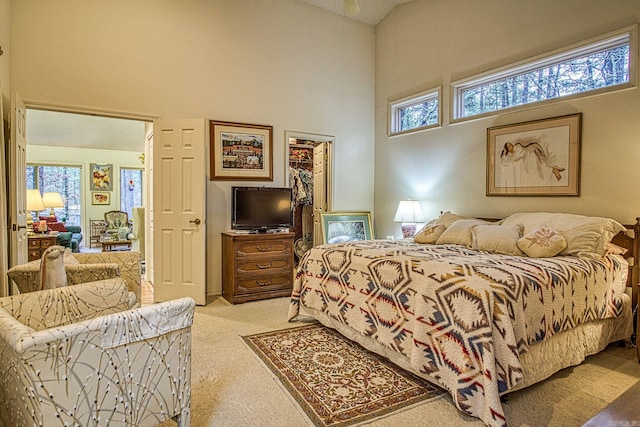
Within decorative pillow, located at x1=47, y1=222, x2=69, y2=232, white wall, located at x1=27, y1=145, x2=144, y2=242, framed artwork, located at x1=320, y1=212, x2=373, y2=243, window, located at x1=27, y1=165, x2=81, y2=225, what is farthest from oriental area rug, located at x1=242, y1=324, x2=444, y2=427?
window, located at x1=27, y1=165, x2=81, y2=225

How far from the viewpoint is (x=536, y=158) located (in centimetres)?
369

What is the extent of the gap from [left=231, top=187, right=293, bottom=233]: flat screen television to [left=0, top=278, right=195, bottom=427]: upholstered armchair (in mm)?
2645

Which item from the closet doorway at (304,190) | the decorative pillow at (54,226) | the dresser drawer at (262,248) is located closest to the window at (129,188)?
the decorative pillow at (54,226)

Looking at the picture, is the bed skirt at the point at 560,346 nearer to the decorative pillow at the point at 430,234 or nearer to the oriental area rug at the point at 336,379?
the oriental area rug at the point at 336,379

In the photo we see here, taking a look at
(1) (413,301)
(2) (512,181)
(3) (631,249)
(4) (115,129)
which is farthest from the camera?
(4) (115,129)

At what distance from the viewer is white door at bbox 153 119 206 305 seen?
4.11 metres

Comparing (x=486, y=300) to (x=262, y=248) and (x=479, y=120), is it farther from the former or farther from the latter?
(x=479, y=120)

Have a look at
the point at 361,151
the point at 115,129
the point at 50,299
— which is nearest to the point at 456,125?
the point at 361,151

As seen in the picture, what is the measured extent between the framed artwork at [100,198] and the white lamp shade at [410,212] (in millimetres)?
8254

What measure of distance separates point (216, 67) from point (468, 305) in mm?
4034

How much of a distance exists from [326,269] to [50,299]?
1991 millimetres

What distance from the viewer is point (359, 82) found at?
5621 millimetres

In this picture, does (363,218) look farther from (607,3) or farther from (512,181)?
(607,3)

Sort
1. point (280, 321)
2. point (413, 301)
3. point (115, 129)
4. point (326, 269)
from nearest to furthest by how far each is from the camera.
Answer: point (413, 301)
point (326, 269)
point (280, 321)
point (115, 129)
